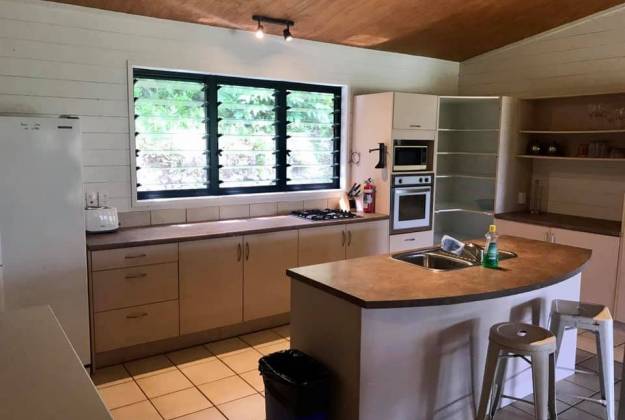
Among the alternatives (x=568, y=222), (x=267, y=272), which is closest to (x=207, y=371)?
(x=267, y=272)

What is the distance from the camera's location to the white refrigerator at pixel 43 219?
2.93m

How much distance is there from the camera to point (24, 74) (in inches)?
133

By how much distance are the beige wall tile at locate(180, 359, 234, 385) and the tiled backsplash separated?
1.19 m

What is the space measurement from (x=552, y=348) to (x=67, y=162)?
2.84 m

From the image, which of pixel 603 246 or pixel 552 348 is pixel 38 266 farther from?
pixel 603 246

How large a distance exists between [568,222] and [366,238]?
1.79 metres

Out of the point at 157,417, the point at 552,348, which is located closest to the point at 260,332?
the point at 157,417

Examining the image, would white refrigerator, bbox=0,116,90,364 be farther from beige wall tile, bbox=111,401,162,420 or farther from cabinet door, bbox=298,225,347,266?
cabinet door, bbox=298,225,347,266

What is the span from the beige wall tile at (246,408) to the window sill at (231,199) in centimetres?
171

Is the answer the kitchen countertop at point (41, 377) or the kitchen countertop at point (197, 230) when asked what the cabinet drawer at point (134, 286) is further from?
the kitchen countertop at point (41, 377)

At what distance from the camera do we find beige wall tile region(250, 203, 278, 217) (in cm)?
447

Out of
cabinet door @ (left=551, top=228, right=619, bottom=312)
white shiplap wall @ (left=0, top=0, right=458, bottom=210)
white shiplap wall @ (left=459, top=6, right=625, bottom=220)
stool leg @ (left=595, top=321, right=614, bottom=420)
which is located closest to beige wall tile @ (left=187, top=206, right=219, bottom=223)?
white shiplap wall @ (left=0, top=0, right=458, bottom=210)

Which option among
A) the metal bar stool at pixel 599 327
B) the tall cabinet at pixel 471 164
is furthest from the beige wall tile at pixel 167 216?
the metal bar stool at pixel 599 327

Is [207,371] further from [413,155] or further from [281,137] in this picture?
[413,155]
